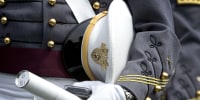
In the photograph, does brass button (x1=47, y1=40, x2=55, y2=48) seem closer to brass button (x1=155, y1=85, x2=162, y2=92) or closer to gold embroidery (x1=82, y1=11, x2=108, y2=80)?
gold embroidery (x1=82, y1=11, x2=108, y2=80)

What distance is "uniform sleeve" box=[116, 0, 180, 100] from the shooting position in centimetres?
124

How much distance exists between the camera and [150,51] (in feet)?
4.21

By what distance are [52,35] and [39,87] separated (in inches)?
11.4

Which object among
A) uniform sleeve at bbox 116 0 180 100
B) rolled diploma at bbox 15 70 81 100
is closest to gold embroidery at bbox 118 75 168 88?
uniform sleeve at bbox 116 0 180 100

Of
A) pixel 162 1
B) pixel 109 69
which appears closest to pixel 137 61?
pixel 109 69

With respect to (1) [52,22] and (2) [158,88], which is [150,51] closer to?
(2) [158,88]

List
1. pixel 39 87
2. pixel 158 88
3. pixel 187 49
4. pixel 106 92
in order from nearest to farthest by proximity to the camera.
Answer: pixel 39 87
pixel 106 92
pixel 158 88
pixel 187 49

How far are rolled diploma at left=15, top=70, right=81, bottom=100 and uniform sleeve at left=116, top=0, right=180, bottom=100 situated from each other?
19 centimetres

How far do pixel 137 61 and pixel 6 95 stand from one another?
32 cm

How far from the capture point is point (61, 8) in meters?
1.33

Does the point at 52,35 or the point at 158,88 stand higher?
the point at 52,35

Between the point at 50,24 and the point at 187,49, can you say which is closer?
the point at 50,24

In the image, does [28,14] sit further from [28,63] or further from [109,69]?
[109,69]

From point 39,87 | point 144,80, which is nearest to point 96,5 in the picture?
point 144,80
